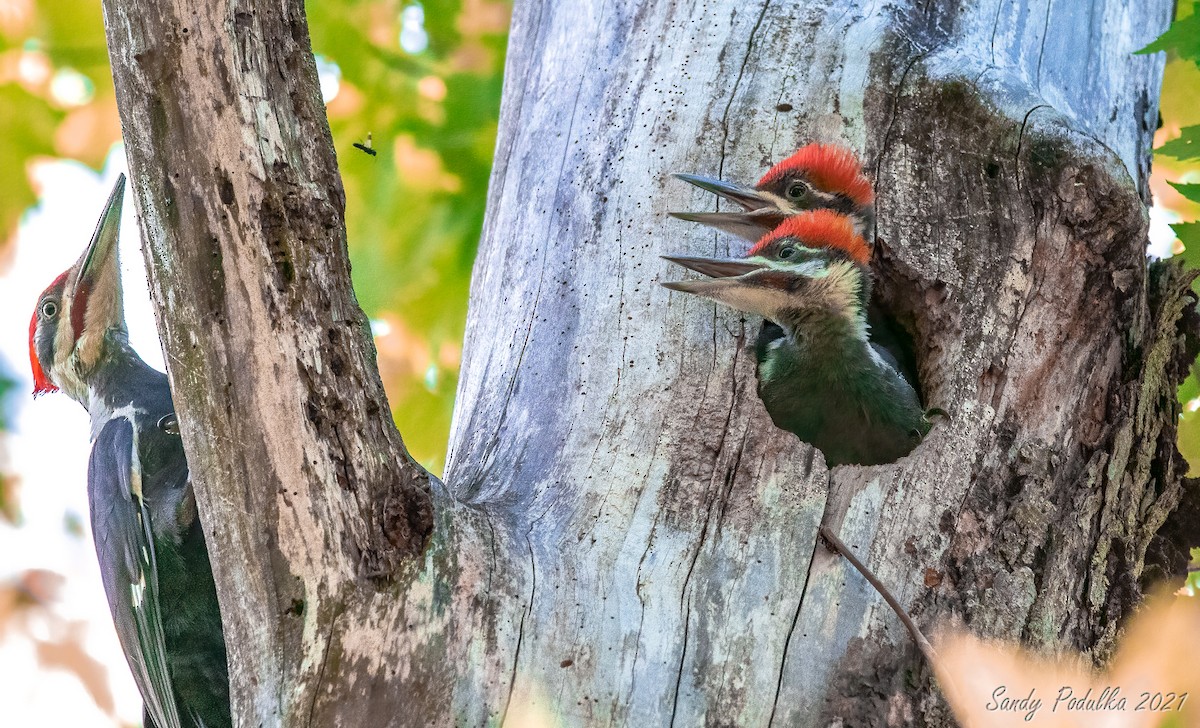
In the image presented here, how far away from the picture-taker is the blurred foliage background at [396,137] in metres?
3.76

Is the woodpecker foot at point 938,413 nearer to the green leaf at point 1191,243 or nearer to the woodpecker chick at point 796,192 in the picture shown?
the woodpecker chick at point 796,192

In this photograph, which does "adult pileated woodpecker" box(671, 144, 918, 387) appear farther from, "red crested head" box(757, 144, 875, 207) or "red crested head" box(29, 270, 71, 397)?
"red crested head" box(29, 270, 71, 397)

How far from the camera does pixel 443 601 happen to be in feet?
5.44

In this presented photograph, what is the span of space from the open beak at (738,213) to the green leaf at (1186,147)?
0.96 metres

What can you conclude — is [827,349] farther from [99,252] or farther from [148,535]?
[99,252]

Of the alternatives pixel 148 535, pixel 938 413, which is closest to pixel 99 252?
pixel 148 535

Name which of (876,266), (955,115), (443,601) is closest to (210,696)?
(443,601)

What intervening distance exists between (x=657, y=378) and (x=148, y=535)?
1282 mm

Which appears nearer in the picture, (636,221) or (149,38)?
(149,38)

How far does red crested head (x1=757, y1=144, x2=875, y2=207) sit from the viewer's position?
2234 millimetres

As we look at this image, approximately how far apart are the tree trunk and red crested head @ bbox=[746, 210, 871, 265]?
0.36 feet

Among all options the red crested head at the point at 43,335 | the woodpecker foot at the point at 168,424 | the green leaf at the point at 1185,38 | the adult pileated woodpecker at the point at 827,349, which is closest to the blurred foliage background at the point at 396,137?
the red crested head at the point at 43,335

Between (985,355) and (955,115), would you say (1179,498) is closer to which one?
(985,355)

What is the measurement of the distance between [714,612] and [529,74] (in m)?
1.45
